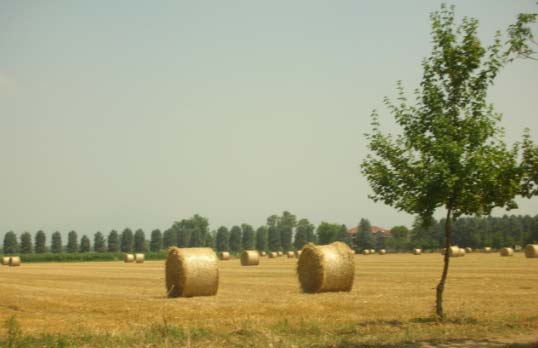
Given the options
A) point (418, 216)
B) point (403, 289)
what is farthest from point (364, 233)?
point (418, 216)

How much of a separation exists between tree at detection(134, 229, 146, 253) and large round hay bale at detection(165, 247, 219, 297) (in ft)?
532

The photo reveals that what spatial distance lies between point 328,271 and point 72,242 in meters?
165

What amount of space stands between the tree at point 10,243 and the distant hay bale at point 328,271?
152894mm

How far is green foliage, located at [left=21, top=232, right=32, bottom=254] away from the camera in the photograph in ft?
565

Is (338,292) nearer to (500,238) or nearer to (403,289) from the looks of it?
(403,289)

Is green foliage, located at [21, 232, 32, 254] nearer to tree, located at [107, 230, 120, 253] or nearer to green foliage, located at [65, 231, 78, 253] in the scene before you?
green foliage, located at [65, 231, 78, 253]

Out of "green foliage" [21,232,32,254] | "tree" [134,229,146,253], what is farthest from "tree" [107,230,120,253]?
"green foliage" [21,232,32,254]

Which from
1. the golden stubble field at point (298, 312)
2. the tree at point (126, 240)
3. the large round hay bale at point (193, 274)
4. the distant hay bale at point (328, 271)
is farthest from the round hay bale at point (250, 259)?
the tree at point (126, 240)

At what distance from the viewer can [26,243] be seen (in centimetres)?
17288

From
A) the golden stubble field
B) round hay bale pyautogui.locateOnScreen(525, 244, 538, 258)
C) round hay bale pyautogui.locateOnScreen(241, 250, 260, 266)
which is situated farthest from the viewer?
round hay bale pyautogui.locateOnScreen(525, 244, 538, 258)

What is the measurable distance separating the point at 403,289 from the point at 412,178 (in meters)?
13.2

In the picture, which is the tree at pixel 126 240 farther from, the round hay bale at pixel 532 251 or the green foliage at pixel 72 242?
the round hay bale at pixel 532 251

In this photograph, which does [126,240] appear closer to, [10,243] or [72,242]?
[72,242]

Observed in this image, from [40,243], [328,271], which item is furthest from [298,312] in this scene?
[40,243]
